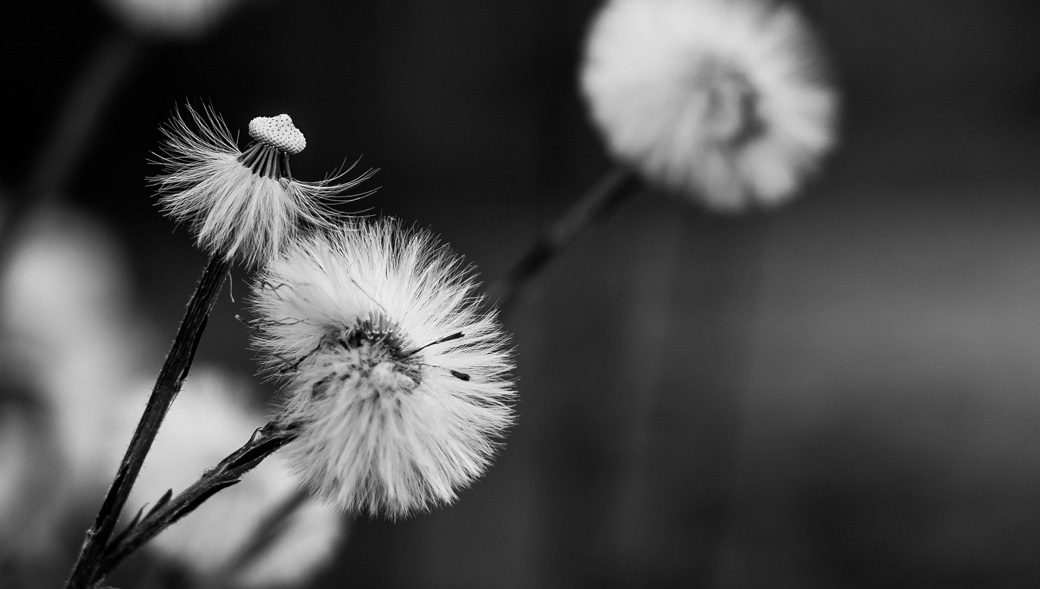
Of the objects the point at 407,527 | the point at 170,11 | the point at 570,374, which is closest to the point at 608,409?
the point at 570,374

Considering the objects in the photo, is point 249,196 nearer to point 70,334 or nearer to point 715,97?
point 715,97

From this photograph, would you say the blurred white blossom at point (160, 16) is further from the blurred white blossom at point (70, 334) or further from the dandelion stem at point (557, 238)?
the dandelion stem at point (557, 238)

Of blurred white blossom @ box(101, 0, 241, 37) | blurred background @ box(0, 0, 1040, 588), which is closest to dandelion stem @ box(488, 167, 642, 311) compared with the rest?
blurred white blossom @ box(101, 0, 241, 37)

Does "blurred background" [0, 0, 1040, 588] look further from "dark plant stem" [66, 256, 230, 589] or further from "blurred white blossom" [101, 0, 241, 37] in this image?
Answer: "dark plant stem" [66, 256, 230, 589]

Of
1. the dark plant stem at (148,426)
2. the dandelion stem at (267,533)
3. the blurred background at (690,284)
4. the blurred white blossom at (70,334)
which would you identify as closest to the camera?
the dark plant stem at (148,426)

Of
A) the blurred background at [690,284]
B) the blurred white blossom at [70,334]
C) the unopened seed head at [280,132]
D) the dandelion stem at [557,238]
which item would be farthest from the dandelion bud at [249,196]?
the blurred background at [690,284]

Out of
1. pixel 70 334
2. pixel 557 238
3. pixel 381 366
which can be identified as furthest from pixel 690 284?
pixel 381 366

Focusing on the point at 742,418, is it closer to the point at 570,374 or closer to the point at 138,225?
the point at 570,374
